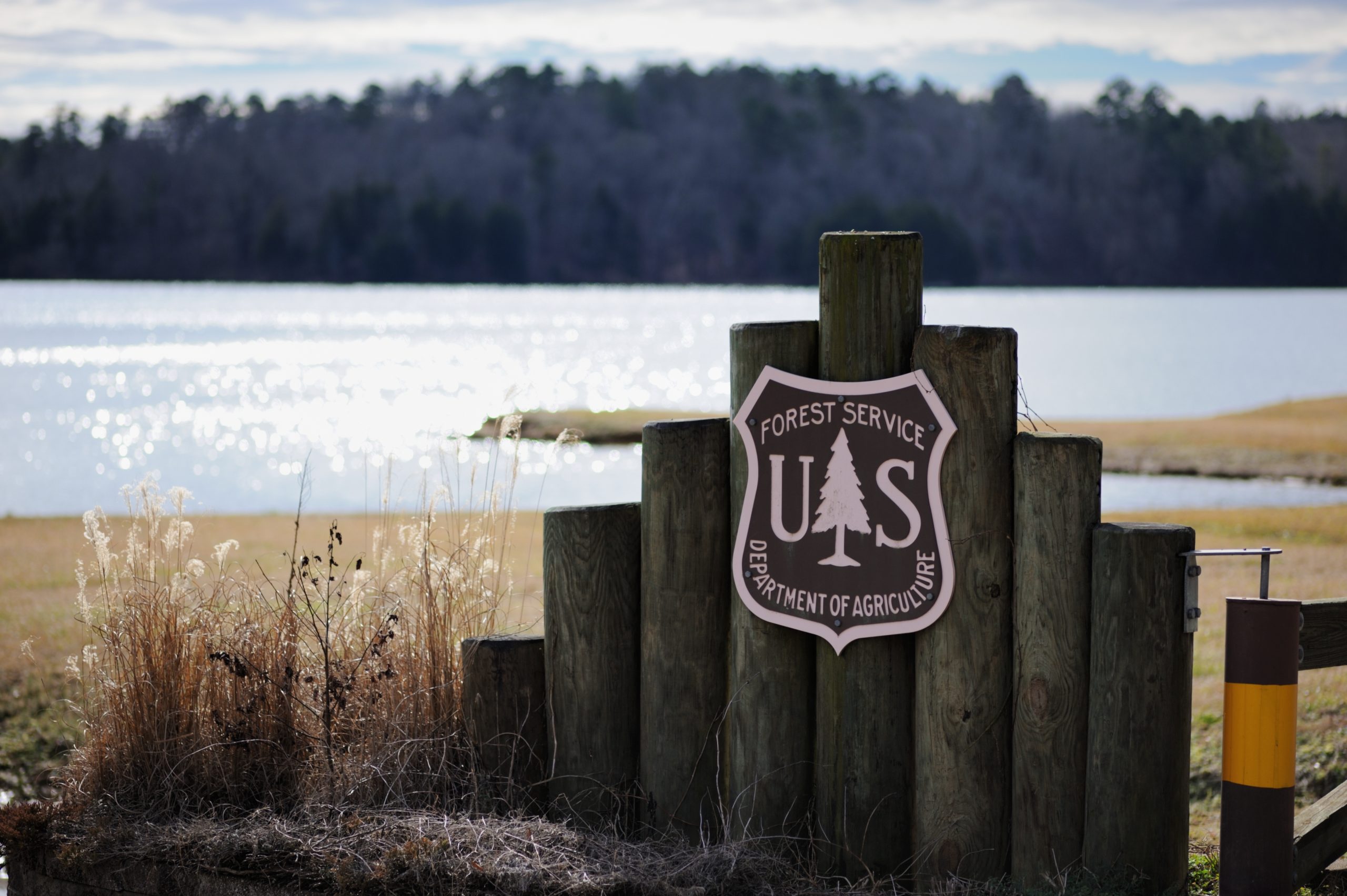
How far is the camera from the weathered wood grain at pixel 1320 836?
13.5 ft

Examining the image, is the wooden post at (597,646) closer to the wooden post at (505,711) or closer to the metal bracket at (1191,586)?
the wooden post at (505,711)

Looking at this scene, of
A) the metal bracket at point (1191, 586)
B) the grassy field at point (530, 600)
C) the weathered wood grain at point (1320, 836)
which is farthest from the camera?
the grassy field at point (530, 600)

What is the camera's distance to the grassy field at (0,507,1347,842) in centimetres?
616

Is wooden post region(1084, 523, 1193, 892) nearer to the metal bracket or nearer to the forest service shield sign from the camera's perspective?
the metal bracket

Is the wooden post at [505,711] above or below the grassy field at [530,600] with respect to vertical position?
above

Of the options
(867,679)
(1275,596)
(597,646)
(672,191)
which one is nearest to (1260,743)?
(867,679)

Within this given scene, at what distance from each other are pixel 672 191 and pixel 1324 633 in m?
122

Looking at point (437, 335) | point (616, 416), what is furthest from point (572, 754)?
point (437, 335)

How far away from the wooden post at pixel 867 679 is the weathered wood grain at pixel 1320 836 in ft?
A: 3.88

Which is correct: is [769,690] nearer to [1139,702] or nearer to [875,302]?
[1139,702]

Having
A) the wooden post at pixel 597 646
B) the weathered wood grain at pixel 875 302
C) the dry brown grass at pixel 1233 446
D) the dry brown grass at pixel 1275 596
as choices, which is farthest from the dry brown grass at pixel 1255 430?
the weathered wood grain at pixel 875 302

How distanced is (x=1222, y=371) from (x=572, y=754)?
58.0 metres

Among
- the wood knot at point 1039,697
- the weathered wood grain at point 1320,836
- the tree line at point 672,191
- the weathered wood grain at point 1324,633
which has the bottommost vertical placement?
the weathered wood grain at point 1320,836

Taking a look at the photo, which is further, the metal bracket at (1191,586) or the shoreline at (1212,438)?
the shoreline at (1212,438)
